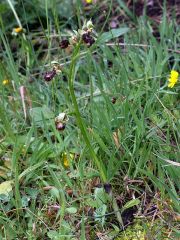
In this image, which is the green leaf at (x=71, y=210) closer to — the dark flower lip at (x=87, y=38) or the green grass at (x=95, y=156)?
the green grass at (x=95, y=156)

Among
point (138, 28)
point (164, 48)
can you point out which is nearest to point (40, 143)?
point (164, 48)

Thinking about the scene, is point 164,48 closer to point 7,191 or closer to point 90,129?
point 90,129

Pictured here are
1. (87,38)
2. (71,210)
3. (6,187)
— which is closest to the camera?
(87,38)

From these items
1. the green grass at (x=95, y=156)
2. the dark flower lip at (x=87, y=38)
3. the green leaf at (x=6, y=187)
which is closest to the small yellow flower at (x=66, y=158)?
the green grass at (x=95, y=156)

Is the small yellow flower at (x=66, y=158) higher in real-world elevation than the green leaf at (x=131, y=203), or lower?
higher

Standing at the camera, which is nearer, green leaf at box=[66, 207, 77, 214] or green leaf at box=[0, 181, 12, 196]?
green leaf at box=[66, 207, 77, 214]

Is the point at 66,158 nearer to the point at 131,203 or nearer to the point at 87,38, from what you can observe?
the point at 131,203

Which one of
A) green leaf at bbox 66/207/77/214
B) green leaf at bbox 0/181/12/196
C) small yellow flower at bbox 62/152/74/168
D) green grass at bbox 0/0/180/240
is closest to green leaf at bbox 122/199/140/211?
green grass at bbox 0/0/180/240

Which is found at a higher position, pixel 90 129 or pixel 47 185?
pixel 90 129

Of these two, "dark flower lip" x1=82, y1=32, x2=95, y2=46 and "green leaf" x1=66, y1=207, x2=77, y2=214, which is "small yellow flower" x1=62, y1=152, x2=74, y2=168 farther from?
"dark flower lip" x1=82, y1=32, x2=95, y2=46

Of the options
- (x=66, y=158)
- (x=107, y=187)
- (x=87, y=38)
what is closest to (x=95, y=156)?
(x=107, y=187)

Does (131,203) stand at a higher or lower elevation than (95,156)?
lower
